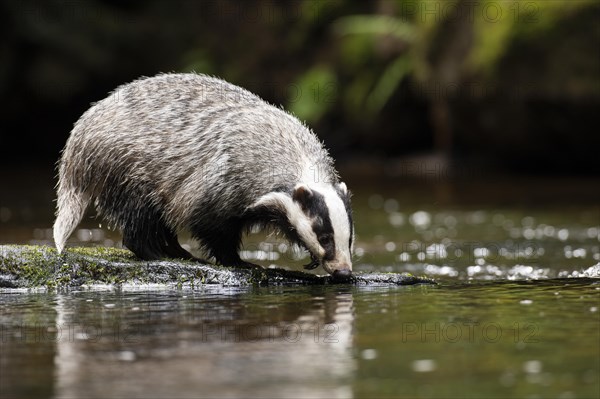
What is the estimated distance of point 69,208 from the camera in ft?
29.1

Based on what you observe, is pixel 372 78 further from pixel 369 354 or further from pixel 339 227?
pixel 369 354

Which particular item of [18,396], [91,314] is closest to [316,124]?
[91,314]

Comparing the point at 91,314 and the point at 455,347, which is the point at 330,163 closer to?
the point at 91,314

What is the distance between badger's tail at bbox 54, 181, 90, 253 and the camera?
8.70 m

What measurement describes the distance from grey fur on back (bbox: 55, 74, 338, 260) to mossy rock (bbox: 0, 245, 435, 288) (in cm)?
36

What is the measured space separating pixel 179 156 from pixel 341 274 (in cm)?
176

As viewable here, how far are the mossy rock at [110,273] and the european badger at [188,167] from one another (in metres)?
0.22

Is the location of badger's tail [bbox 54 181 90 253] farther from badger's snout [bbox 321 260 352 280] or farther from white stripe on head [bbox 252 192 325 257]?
badger's snout [bbox 321 260 352 280]

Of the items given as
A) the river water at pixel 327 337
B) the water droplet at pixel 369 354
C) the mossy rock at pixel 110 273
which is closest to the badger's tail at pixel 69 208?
the mossy rock at pixel 110 273

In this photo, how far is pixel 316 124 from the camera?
25484 mm

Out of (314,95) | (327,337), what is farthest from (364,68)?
(327,337)

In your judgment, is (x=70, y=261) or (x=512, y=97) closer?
(x=70, y=261)

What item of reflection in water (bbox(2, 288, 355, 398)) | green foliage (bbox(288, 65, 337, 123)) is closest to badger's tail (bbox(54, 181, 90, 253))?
reflection in water (bbox(2, 288, 355, 398))

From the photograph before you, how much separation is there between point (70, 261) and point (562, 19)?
12.3 meters
